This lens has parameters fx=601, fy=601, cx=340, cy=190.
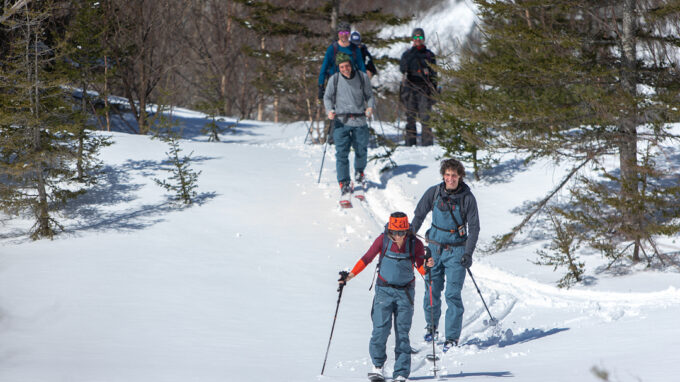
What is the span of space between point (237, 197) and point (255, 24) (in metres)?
5.72

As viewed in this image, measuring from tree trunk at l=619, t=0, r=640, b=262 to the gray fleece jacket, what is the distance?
12.8ft

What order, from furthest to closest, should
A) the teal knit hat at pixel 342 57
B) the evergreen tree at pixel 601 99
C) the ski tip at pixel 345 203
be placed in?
the ski tip at pixel 345 203 → the teal knit hat at pixel 342 57 → the evergreen tree at pixel 601 99

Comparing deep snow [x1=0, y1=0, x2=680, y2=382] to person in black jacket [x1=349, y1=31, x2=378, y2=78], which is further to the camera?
person in black jacket [x1=349, y1=31, x2=378, y2=78]

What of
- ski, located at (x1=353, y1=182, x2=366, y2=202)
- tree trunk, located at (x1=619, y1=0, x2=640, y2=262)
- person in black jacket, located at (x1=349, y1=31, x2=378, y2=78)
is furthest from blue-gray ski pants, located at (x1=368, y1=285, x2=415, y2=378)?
person in black jacket, located at (x1=349, y1=31, x2=378, y2=78)

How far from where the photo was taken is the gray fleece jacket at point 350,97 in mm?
10203

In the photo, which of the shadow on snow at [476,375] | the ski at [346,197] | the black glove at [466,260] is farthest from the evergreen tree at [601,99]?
the shadow on snow at [476,375]

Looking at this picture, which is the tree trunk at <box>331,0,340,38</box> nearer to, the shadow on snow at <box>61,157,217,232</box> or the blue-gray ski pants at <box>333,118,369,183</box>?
the blue-gray ski pants at <box>333,118,369,183</box>

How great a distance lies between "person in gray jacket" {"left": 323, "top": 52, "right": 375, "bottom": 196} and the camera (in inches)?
A: 401

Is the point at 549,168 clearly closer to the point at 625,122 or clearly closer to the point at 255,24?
the point at 625,122

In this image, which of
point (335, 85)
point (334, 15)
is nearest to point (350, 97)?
point (335, 85)

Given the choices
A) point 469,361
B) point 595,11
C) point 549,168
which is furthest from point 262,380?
point 549,168

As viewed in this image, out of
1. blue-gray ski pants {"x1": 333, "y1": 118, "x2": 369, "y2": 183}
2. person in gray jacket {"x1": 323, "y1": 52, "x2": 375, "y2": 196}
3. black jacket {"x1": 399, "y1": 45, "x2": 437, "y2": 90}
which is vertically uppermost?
black jacket {"x1": 399, "y1": 45, "x2": 437, "y2": 90}

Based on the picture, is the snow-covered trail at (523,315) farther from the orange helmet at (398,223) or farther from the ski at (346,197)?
the orange helmet at (398,223)

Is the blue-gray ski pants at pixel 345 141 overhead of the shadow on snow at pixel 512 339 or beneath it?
overhead
